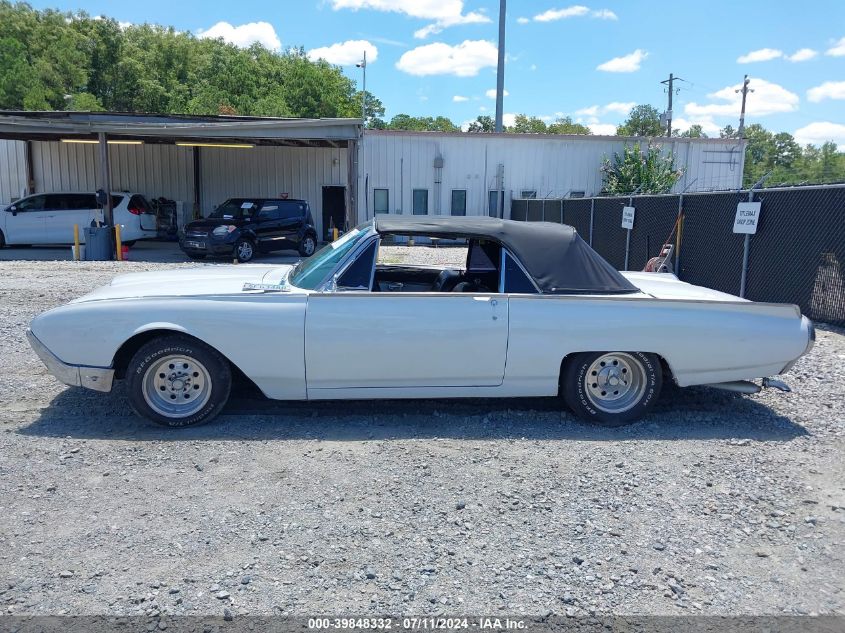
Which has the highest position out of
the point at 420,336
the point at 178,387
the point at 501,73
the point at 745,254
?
the point at 501,73

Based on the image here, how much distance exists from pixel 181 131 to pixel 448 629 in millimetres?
17772

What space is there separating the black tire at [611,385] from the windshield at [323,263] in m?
1.86

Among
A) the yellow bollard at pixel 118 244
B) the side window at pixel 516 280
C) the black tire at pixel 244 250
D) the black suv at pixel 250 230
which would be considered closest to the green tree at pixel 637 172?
the black suv at pixel 250 230

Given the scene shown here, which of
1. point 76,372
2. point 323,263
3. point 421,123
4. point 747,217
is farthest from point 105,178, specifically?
point 421,123

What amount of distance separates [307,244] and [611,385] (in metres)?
16.2

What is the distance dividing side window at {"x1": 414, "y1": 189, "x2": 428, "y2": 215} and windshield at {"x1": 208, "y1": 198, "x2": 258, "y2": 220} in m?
8.03

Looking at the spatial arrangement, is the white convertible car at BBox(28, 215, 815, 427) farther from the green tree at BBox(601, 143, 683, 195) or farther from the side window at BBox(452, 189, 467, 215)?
the green tree at BBox(601, 143, 683, 195)

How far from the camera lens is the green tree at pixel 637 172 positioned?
25422 millimetres

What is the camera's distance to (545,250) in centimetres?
502

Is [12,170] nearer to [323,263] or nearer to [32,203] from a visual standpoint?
[32,203]

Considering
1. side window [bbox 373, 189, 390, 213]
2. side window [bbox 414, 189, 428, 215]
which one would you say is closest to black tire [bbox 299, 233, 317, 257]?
side window [bbox 373, 189, 390, 213]

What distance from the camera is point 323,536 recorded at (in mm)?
3279

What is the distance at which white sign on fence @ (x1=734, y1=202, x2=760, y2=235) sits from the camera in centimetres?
967

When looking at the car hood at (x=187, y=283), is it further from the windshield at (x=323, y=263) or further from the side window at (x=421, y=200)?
the side window at (x=421, y=200)
